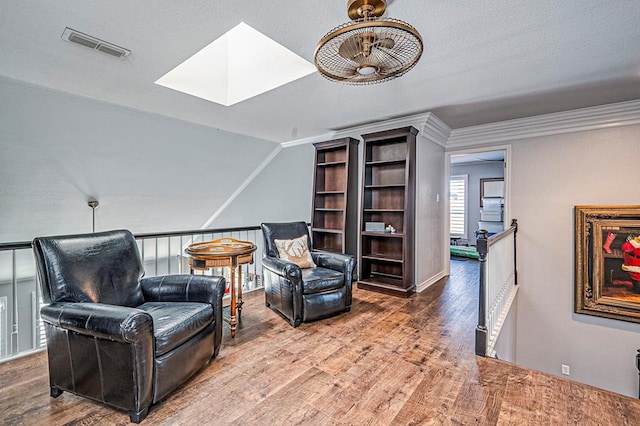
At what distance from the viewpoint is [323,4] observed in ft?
5.81

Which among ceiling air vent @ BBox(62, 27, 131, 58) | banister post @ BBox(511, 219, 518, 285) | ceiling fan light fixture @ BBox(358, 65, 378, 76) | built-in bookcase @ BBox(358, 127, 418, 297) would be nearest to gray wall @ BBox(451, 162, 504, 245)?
banister post @ BBox(511, 219, 518, 285)

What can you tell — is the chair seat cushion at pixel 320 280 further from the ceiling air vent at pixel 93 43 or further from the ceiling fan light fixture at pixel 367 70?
the ceiling air vent at pixel 93 43

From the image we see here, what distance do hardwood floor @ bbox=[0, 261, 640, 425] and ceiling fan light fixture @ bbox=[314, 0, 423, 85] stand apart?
2042 millimetres

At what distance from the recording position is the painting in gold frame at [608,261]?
11.0 feet

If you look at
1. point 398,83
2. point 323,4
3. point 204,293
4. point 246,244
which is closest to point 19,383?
point 204,293

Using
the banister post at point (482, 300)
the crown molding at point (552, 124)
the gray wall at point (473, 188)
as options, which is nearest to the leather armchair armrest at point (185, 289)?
the banister post at point (482, 300)

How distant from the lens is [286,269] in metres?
2.87

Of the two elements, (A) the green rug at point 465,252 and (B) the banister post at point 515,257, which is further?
(A) the green rug at point 465,252

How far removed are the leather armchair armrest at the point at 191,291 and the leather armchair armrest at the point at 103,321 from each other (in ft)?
1.91

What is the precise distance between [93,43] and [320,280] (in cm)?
270

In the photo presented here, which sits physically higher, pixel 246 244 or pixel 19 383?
pixel 246 244

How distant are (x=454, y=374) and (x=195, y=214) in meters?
4.94

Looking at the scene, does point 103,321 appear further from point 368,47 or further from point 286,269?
point 368,47

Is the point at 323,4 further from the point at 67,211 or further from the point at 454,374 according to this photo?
the point at 67,211
